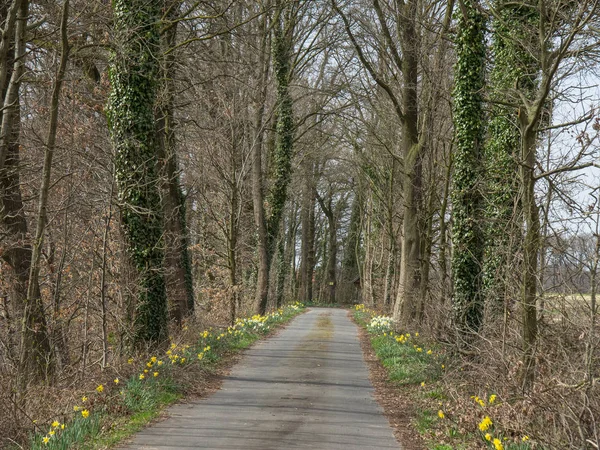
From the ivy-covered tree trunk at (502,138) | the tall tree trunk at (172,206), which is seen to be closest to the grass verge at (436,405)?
the ivy-covered tree trunk at (502,138)

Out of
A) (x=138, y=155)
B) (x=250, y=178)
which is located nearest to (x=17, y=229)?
(x=138, y=155)

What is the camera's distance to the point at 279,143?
26312 mm

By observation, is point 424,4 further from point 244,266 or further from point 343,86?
point 244,266

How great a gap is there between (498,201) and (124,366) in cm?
898

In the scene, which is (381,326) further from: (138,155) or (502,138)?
(138,155)

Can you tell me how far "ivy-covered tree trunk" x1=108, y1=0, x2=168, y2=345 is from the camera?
40.7 feet

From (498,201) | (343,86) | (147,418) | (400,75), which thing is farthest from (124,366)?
(343,86)

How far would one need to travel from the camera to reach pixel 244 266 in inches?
1244

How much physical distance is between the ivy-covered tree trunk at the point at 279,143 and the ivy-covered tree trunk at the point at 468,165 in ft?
39.4

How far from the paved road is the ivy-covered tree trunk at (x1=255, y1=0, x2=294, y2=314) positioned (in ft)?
31.7

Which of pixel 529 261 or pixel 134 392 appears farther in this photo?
pixel 134 392

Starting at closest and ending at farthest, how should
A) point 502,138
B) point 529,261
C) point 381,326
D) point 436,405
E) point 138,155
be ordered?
point 529,261, point 436,405, point 138,155, point 502,138, point 381,326

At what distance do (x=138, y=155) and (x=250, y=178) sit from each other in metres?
16.1

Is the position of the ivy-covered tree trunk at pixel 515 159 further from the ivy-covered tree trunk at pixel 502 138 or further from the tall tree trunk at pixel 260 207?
the tall tree trunk at pixel 260 207
